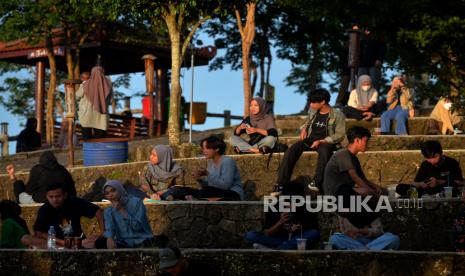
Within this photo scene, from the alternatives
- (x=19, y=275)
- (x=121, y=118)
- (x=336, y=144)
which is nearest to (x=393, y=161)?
(x=336, y=144)

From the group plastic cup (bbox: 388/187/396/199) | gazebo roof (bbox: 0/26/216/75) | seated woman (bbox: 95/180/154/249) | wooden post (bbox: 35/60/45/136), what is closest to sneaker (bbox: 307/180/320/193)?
plastic cup (bbox: 388/187/396/199)

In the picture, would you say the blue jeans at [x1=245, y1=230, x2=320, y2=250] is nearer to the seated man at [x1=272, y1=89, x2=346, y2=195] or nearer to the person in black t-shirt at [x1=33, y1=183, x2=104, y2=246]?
the person in black t-shirt at [x1=33, y1=183, x2=104, y2=246]

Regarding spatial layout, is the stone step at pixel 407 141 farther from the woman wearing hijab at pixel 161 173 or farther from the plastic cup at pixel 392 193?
the woman wearing hijab at pixel 161 173

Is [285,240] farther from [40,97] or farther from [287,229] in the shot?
[40,97]

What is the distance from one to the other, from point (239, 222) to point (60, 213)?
268cm

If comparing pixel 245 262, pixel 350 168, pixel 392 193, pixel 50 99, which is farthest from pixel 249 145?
pixel 50 99

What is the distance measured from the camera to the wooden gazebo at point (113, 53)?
31.5 meters

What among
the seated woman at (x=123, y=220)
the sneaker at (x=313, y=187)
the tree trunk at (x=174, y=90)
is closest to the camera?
the seated woman at (x=123, y=220)

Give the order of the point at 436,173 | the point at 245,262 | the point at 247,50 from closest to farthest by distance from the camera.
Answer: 1. the point at 245,262
2. the point at 436,173
3. the point at 247,50

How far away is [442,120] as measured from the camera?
2200 centimetres

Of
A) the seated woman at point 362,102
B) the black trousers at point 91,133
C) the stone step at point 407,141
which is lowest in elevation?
the stone step at point 407,141

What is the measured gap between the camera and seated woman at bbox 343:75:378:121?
2264cm

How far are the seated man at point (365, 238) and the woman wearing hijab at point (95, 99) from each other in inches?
399

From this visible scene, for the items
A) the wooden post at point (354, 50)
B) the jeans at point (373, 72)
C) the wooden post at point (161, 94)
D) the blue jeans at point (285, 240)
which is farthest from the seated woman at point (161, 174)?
the wooden post at point (161, 94)
